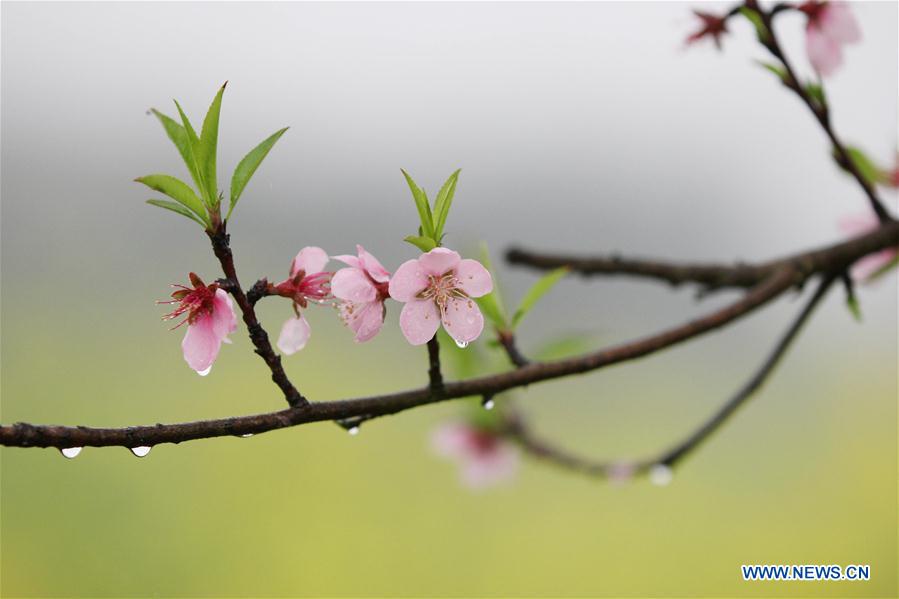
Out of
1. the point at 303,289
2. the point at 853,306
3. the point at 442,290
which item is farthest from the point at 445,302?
the point at 853,306

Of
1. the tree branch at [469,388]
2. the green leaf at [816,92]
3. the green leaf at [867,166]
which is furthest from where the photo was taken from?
the green leaf at [867,166]

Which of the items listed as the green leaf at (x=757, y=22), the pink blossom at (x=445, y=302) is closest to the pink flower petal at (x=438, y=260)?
the pink blossom at (x=445, y=302)

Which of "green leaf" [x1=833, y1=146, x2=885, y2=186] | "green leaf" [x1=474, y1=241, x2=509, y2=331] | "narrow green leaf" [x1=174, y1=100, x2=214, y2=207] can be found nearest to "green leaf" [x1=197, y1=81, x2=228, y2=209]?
"narrow green leaf" [x1=174, y1=100, x2=214, y2=207]

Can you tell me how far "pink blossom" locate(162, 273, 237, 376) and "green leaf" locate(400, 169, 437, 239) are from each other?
0.15 m

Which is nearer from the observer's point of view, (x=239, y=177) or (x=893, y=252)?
(x=239, y=177)

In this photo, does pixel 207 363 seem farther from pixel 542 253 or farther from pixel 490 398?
pixel 542 253

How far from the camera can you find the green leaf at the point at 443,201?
1.85 ft

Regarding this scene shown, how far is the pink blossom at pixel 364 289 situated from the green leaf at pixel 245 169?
8 cm

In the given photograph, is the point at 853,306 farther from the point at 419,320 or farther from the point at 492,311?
the point at 419,320

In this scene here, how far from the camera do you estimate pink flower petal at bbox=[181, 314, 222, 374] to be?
1.96 feet

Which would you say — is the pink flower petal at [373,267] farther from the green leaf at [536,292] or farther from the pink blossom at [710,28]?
the pink blossom at [710,28]

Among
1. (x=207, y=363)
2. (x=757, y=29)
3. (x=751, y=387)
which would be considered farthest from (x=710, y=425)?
(x=207, y=363)

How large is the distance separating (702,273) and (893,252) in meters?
0.28

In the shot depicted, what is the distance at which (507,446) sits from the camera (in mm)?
1480
